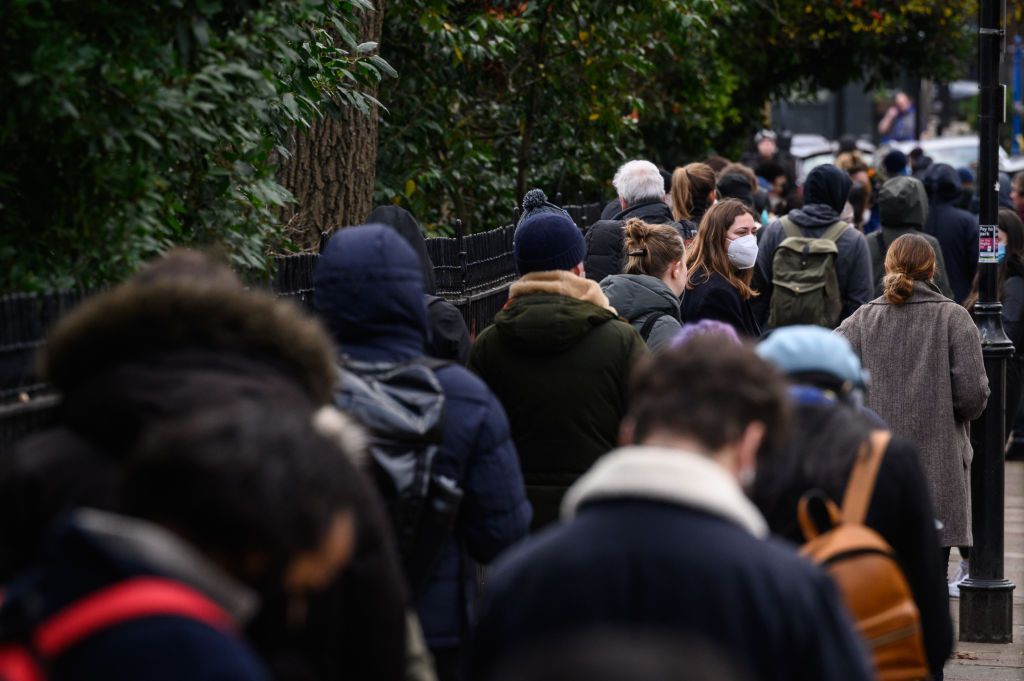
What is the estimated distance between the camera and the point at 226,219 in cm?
541

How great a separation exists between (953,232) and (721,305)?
15.7ft

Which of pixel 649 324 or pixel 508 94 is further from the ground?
pixel 508 94

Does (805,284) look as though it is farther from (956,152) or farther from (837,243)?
(956,152)

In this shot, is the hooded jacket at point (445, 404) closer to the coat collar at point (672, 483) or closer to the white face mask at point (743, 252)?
the coat collar at point (672, 483)

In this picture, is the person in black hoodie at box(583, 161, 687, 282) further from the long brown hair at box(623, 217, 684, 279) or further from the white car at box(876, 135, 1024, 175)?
the white car at box(876, 135, 1024, 175)

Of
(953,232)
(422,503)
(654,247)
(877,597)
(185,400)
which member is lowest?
(953,232)

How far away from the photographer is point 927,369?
281 inches

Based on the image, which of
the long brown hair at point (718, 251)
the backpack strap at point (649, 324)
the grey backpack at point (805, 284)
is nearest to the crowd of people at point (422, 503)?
the backpack strap at point (649, 324)

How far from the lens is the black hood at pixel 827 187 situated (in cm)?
945

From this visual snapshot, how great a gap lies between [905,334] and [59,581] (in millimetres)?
5483

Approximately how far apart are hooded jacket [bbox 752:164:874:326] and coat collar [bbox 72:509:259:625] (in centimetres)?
724

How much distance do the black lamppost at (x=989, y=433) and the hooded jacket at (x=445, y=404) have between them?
13.5 feet

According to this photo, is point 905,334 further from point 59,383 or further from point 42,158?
point 59,383

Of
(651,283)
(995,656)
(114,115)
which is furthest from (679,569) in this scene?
(995,656)
